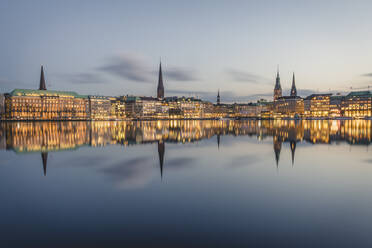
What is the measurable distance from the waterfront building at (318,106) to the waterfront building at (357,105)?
1009 cm

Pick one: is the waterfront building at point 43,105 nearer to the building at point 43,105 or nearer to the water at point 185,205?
the building at point 43,105

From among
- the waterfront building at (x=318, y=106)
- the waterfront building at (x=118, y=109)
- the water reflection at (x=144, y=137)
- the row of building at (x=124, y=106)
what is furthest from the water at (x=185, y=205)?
the waterfront building at (x=318, y=106)

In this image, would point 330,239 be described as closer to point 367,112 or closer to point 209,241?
point 209,241

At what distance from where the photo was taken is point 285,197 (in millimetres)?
9133

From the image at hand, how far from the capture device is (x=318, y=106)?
177 m

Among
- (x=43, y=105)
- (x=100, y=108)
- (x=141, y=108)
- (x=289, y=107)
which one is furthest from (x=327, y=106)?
(x=43, y=105)

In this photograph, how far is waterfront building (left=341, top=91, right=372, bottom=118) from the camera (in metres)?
162

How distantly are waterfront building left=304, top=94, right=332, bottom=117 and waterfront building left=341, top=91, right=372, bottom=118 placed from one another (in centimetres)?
1009

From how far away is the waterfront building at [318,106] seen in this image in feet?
575

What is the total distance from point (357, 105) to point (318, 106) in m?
22.2

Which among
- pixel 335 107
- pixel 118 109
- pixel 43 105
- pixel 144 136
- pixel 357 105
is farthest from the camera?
pixel 335 107

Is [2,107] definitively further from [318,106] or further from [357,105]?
[357,105]

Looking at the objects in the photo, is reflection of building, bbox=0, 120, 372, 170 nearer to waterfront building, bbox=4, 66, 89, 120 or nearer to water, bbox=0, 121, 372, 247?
water, bbox=0, 121, 372, 247

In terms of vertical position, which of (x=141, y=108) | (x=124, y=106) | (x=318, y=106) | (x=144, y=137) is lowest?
(x=144, y=137)
